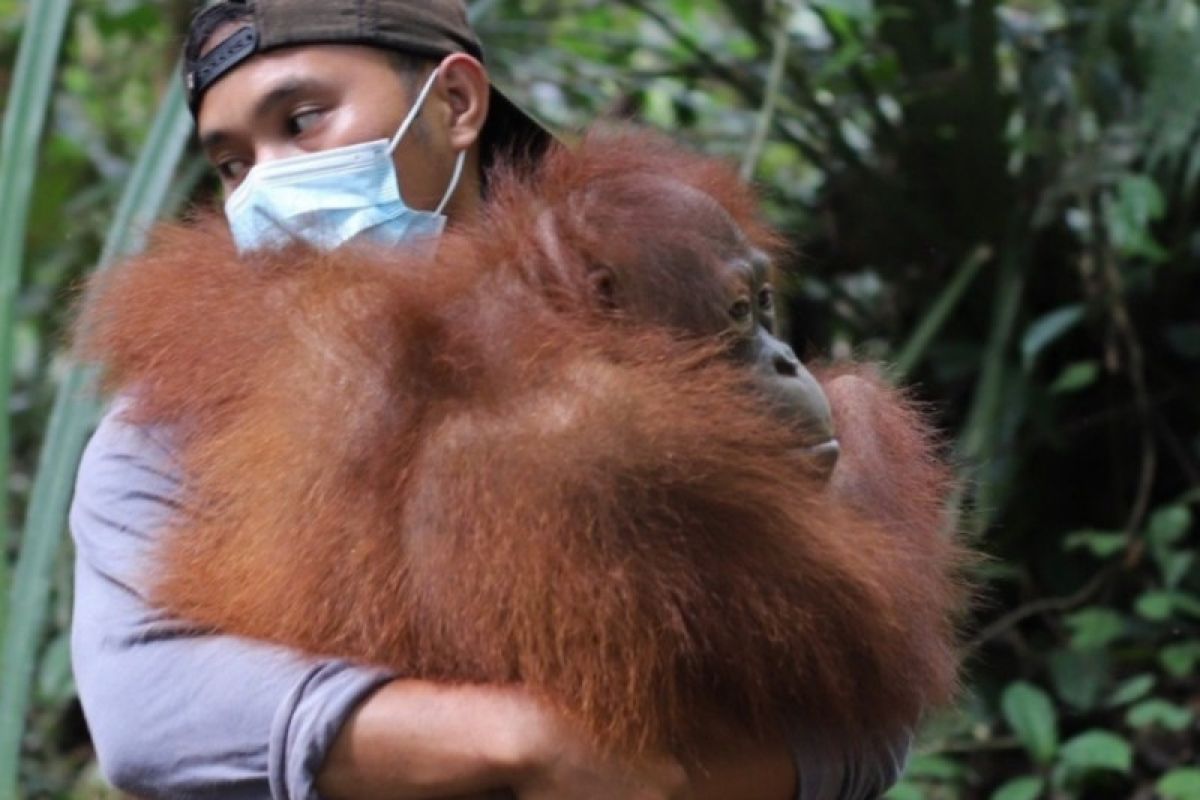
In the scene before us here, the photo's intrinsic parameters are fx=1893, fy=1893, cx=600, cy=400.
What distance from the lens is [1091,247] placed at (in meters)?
3.54

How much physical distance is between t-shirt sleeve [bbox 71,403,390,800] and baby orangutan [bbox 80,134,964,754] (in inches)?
1.1

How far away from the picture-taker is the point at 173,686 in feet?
4.53

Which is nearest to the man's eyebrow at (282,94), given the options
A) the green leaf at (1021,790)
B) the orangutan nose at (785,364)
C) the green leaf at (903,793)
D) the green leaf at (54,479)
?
the green leaf at (54,479)

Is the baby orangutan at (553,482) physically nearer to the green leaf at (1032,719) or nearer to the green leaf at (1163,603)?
the green leaf at (1032,719)

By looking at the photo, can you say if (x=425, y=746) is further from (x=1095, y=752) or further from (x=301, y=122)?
(x=1095, y=752)

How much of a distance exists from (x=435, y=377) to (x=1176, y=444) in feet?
8.43

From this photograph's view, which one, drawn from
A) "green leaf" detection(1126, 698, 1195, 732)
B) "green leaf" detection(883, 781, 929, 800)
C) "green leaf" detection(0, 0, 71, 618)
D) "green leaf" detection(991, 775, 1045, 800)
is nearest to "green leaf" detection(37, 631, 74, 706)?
"green leaf" detection(0, 0, 71, 618)

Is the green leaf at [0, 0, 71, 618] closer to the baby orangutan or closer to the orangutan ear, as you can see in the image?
the baby orangutan

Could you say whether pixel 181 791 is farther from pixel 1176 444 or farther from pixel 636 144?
pixel 1176 444

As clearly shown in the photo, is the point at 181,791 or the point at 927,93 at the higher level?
the point at 181,791

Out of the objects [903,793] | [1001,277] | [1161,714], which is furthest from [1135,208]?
[903,793]

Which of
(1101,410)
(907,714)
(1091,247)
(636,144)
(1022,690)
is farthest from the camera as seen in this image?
(1101,410)

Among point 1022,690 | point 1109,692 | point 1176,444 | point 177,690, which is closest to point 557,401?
point 177,690

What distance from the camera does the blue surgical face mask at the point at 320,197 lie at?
1639 millimetres
